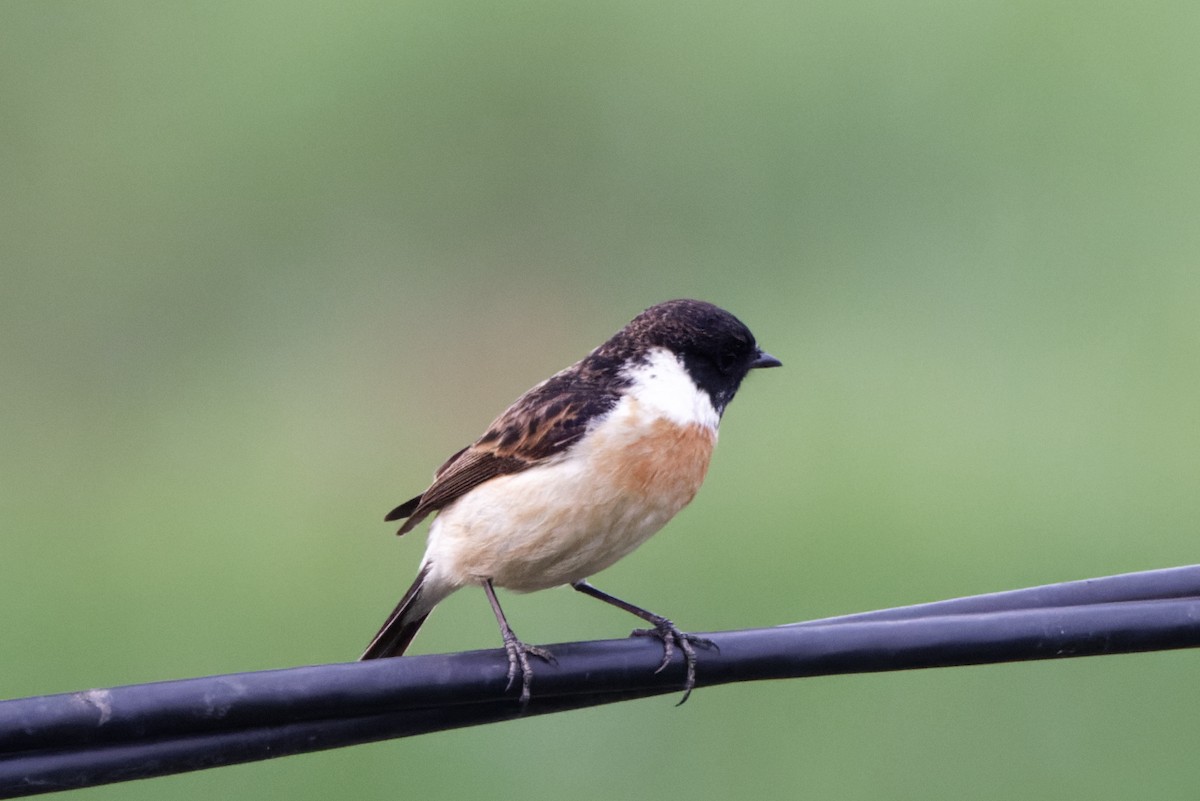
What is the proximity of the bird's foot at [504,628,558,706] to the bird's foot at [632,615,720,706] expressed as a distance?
283 mm

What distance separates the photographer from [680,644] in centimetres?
477

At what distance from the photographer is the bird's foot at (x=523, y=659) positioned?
3.70 m

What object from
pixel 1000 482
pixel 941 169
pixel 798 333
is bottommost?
pixel 1000 482

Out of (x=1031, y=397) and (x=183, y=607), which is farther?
(x=1031, y=397)

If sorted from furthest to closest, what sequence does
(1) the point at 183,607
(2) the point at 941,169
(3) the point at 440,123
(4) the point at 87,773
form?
1. (3) the point at 440,123
2. (2) the point at 941,169
3. (1) the point at 183,607
4. (4) the point at 87,773

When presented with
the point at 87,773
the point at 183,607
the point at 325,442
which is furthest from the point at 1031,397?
the point at 87,773

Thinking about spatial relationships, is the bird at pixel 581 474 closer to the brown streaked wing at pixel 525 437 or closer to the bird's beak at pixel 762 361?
the brown streaked wing at pixel 525 437

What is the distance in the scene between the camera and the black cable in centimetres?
319

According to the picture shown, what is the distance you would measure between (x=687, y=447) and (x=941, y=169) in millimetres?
11413

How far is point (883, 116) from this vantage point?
1677cm

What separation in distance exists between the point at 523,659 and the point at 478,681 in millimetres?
632

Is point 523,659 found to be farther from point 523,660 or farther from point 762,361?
point 762,361

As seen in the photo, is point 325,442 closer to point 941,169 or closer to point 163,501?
point 163,501

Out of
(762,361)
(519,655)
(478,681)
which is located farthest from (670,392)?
(478,681)
